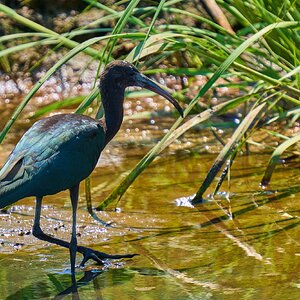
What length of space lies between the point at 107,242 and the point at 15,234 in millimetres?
484

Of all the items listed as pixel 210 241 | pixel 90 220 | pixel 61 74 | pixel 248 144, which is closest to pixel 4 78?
pixel 61 74

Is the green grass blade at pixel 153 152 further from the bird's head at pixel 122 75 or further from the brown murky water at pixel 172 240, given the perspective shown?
the bird's head at pixel 122 75

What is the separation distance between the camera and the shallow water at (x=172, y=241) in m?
4.40

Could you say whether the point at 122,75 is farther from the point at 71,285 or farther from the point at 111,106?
the point at 71,285

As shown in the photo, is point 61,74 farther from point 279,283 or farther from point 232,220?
point 279,283

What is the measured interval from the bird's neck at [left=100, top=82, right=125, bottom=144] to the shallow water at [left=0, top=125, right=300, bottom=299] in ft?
1.74

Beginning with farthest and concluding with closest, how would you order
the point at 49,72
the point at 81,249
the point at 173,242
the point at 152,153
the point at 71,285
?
the point at 152,153, the point at 173,242, the point at 49,72, the point at 81,249, the point at 71,285

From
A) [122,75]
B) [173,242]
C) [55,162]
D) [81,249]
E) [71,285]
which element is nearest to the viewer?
[71,285]

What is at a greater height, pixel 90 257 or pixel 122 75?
pixel 122 75

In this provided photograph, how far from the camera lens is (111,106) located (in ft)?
16.9

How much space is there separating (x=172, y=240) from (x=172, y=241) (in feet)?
0.04

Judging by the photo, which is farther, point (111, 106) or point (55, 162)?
point (111, 106)

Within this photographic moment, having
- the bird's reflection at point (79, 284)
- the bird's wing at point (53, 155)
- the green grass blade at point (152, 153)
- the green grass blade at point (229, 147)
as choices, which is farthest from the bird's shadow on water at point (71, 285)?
the green grass blade at point (229, 147)

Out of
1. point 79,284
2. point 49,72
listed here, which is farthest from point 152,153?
point 79,284
